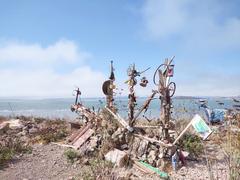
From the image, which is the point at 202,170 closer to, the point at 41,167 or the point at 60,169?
the point at 60,169

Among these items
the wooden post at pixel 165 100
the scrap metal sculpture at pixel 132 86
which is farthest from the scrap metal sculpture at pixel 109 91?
the wooden post at pixel 165 100

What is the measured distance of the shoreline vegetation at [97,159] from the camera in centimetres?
650

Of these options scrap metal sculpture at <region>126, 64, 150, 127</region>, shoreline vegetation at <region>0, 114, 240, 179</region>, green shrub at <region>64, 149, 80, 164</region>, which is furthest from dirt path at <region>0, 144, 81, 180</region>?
scrap metal sculpture at <region>126, 64, 150, 127</region>

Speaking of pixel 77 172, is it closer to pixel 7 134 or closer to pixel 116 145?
pixel 116 145

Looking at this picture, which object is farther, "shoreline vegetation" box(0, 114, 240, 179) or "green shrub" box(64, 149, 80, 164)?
"green shrub" box(64, 149, 80, 164)

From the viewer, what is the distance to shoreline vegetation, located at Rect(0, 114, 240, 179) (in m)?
6.50

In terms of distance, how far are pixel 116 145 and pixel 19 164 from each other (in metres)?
2.29

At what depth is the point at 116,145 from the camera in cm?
838

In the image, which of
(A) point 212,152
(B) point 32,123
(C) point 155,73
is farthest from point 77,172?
(B) point 32,123

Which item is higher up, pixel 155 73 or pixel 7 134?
pixel 155 73

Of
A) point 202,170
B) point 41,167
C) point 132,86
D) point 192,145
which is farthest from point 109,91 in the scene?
point 202,170

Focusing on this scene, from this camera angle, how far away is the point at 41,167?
26.4 feet

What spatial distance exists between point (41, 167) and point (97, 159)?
1545 millimetres

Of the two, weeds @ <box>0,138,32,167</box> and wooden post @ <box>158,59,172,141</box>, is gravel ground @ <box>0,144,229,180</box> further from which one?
wooden post @ <box>158,59,172,141</box>
